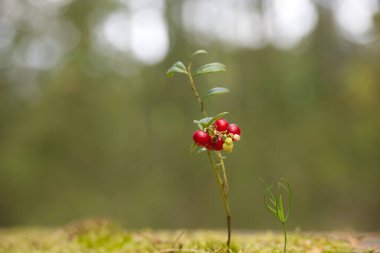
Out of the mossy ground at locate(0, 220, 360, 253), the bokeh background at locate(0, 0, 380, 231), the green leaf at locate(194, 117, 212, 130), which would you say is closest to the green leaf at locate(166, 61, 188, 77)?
the green leaf at locate(194, 117, 212, 130)

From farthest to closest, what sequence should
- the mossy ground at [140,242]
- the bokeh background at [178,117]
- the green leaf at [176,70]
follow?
the bokeh background at [178,117] < the mossy ground at [140,242] < the green leaf at [176,70]

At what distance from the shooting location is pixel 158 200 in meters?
8.26

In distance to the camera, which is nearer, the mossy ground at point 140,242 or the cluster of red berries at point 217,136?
the cluster of red berries at point 217,136

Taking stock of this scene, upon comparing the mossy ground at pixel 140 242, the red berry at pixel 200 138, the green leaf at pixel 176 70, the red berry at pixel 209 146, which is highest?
A: the green leaf at pixel 176 70

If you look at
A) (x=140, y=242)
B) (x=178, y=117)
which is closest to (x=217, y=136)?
(x=140, y=242)

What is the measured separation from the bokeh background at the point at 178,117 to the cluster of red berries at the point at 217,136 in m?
6.51

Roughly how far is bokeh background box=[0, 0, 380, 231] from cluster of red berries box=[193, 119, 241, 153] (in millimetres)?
6510

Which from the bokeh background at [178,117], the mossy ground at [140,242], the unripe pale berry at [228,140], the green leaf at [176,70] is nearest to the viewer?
the unripe pale berry at [228,140]

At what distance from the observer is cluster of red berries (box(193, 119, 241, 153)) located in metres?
1.01

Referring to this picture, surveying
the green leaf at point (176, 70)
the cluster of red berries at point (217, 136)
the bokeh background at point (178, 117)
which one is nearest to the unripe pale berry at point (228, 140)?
the cluster of red berries at point (217, 136)

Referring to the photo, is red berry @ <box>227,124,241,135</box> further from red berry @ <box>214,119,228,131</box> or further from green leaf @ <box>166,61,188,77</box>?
green leaf @ <box>166,61,188,77</box>

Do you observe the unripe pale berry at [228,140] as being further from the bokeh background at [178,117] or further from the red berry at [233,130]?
the bokeh background at [178,117]

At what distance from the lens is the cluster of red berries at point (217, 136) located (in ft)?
3.31

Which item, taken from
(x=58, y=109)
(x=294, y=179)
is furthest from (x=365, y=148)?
(x=58, y=109)
